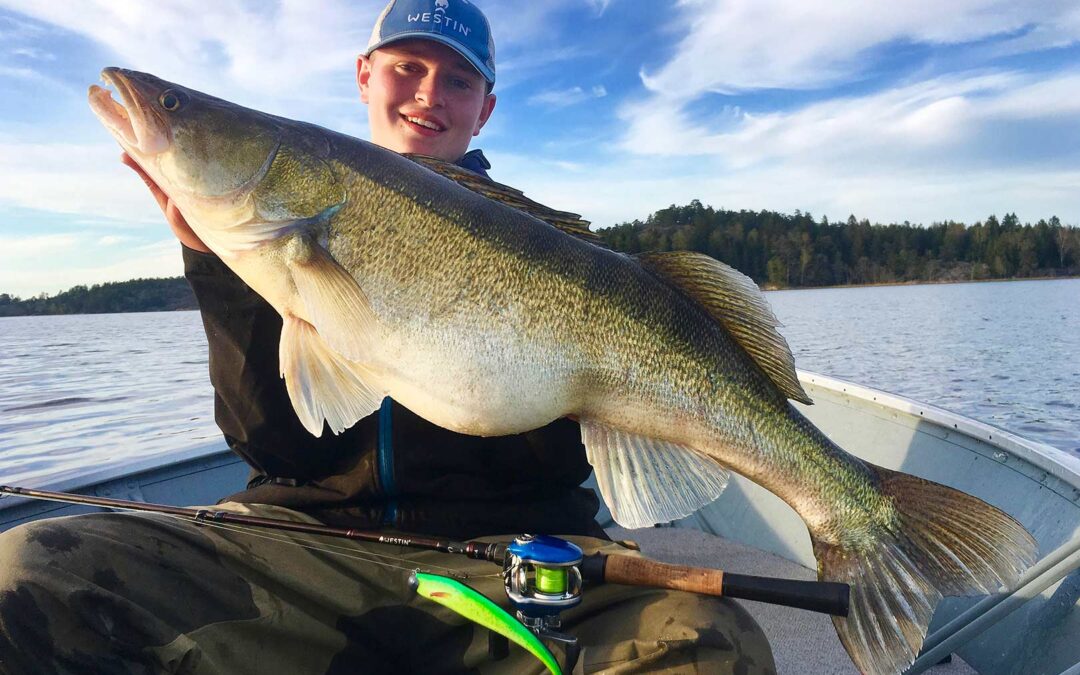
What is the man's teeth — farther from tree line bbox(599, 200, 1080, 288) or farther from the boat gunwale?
tree line bbox(599, 200, 1080, 288)

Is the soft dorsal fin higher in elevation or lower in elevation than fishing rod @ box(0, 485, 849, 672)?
higher

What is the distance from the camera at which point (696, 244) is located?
152 feet

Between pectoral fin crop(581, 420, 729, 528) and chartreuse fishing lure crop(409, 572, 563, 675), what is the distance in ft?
1.48

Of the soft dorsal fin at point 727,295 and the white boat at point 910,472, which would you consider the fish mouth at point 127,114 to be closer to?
the soft dorsal fin at point 727,295

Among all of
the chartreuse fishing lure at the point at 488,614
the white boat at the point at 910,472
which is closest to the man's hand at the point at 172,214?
the chartreuse fishing lure at the point at 488,614

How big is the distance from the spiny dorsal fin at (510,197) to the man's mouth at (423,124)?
40.5 inches

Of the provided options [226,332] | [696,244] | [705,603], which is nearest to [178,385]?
[226,332]

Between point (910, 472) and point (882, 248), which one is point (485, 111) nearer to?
point (910, 472)

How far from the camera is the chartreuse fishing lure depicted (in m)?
1.92

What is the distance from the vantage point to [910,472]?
Answer: 167 inches

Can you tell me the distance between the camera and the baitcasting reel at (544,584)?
6.50 feet

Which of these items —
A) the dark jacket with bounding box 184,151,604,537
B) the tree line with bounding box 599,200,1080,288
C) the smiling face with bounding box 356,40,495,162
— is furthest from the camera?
the tree line with bounding box 599,200,1080,288

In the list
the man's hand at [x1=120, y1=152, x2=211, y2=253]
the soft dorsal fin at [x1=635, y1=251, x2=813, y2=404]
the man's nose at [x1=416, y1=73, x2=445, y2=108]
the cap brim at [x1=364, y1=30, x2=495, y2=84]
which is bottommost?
the soft dorsal fin at [x1=635, y1=251, x2=813, y2=404]

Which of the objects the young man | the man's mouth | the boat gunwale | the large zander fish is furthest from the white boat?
the man's mouth
